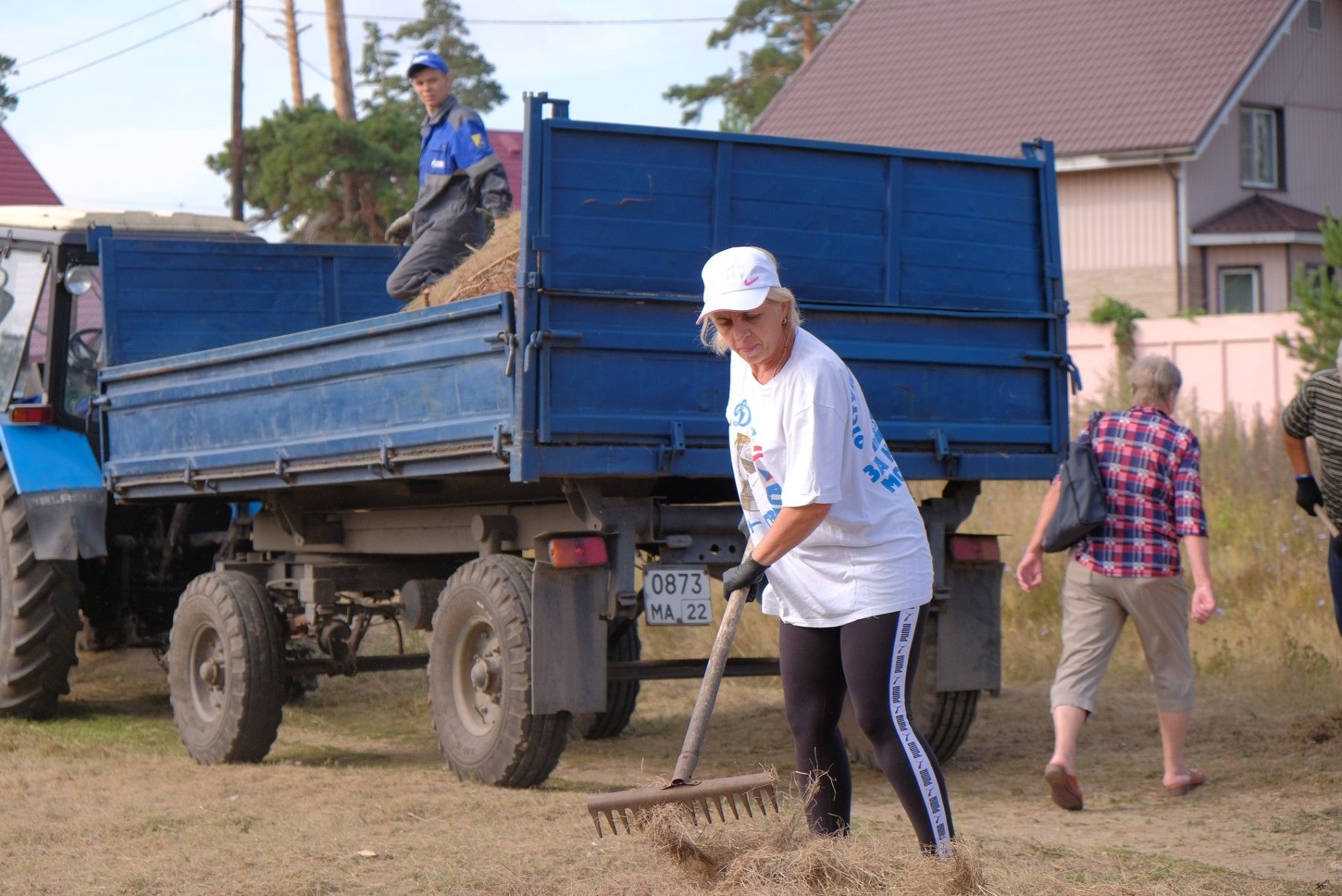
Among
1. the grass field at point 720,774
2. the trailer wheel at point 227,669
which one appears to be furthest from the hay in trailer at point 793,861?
the trailer wheel at point 227,669

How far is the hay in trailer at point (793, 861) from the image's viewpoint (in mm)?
4559

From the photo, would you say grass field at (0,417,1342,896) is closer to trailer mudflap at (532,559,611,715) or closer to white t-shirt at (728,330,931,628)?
trailer mudflap at (532,559,611,715)

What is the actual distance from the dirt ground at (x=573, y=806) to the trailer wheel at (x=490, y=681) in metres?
0.15

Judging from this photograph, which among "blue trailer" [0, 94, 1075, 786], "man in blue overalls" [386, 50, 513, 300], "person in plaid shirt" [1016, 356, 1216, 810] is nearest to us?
"blue trailer" [0, 94, 1075, 786]

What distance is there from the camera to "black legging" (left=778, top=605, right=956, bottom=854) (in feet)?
15.7

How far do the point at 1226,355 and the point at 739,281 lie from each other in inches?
704

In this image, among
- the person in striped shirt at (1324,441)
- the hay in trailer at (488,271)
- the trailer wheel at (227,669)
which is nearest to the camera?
the hay in trailer at (488,271)

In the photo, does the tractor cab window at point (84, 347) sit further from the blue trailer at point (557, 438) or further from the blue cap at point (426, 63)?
the blue cap at point (426, 63)

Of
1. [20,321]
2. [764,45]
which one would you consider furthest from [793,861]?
[764,45]

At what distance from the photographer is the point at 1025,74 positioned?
30891 millimetres

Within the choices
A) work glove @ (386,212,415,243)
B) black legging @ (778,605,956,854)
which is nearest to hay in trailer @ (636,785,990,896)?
black legging @ (778,605,956,854)

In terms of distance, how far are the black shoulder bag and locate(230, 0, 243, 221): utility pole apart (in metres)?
21.8

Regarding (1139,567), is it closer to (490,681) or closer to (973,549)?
(973,549)

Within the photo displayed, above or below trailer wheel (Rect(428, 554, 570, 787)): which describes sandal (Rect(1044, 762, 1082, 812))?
below
